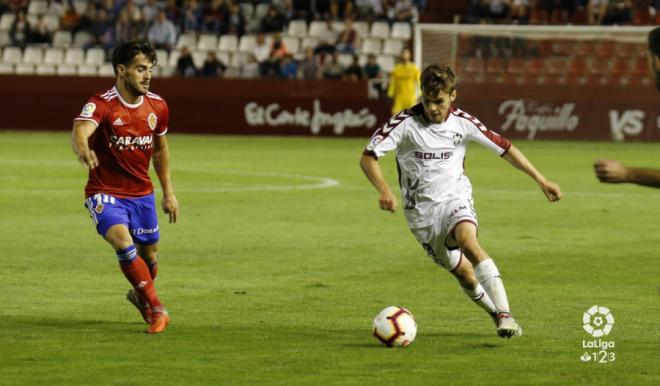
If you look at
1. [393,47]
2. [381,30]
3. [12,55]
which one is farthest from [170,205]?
[12,55]

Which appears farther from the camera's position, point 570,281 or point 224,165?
point 224,165

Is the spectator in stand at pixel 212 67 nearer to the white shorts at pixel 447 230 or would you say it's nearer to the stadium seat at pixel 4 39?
the stadium seat at pixel 4 39

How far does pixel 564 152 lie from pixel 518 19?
6699mm

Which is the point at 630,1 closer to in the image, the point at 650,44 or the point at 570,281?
the point at 570,281

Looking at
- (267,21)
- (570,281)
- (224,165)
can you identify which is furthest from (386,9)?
(570,281)

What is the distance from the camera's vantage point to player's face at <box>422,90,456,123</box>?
9.32 m

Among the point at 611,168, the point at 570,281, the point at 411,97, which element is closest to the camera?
the point at 611,168

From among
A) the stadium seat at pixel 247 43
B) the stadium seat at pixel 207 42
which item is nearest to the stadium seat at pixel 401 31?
the stadium seat at pixel 247 43

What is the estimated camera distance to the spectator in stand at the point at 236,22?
126 ft

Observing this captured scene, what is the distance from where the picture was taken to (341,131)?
35.2 m

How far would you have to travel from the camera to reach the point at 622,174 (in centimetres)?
629

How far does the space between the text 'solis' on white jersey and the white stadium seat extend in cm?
2999

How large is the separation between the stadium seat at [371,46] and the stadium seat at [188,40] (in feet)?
15.9

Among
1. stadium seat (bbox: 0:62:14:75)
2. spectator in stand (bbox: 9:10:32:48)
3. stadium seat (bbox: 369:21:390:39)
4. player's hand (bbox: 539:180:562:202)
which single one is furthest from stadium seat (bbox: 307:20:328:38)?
player's hand (bbox: 539:180:562:202)
